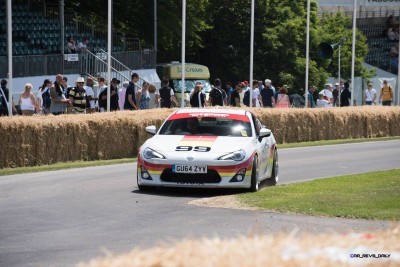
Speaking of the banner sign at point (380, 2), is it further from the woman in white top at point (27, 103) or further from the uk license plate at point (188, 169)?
the uk license plate at point (188, 169)

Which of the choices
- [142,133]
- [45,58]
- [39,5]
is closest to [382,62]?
[39,5]

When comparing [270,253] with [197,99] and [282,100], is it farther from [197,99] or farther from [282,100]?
[282,100]

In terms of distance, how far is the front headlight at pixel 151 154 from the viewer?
59.7 feet

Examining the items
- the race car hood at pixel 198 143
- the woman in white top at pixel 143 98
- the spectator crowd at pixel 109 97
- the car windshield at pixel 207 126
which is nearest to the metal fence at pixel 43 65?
the spectator crowd at pixel 109 97

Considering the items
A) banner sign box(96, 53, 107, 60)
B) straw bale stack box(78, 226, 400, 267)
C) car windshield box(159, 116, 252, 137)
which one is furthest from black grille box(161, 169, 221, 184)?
banner sign box(96, 53, 107, 60)

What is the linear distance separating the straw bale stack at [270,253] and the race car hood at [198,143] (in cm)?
1158

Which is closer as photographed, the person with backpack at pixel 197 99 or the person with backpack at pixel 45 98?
the person with backpack at pixel 45 98

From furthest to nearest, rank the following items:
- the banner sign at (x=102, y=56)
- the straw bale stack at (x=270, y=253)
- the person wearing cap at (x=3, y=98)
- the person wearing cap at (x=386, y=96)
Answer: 1. the person wearing cap at (x=386, y=96)
2. the banner sign at (x=102, y=56)
3. the person wearing cap at (x=3, y=98)
4. the straw bale stack at (x=270, y=253)

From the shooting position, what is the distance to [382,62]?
257 ft

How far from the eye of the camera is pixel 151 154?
18.3 metres

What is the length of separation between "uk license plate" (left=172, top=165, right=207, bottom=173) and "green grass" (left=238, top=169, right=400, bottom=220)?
73cm

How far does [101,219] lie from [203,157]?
369 cm

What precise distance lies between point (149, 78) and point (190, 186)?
30.2 metres

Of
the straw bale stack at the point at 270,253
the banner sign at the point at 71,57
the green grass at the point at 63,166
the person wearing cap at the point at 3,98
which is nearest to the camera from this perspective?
the straw bale stack at the point at 270,253
